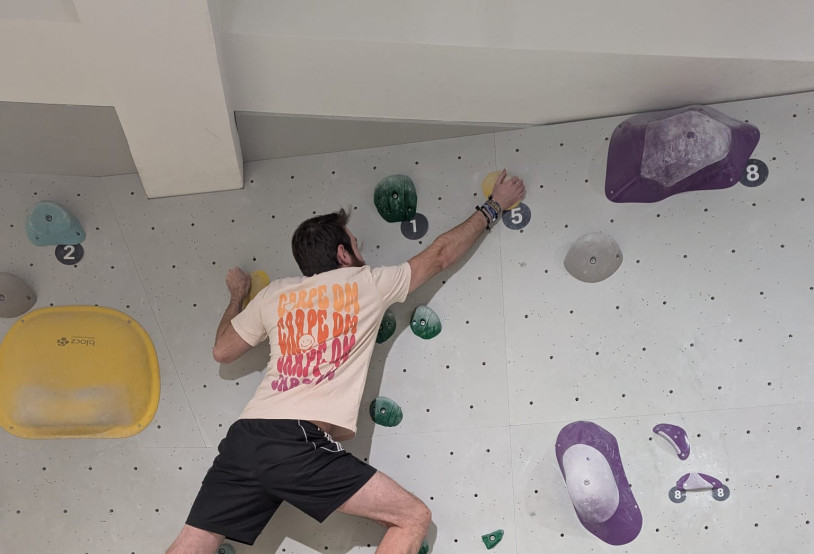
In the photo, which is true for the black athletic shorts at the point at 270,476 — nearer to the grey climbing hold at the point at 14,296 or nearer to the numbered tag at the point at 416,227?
the numbered tag at the point at 416,227

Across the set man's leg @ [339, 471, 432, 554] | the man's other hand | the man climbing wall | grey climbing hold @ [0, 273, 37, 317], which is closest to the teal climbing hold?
grey climbing hold @ [0, 273, 37, 317]

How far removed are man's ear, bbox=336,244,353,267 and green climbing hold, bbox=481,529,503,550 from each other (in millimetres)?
954

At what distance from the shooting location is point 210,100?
2051mm

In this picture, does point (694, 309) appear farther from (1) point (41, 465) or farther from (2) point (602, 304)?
(1) point (41, 465)

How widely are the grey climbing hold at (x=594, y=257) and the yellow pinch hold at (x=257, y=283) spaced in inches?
39.6

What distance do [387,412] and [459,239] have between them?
606mm

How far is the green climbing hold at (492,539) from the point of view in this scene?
2.13 meters

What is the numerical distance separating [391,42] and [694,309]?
48.7 inches

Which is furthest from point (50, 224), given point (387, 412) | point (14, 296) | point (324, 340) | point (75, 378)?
point (387, 412)

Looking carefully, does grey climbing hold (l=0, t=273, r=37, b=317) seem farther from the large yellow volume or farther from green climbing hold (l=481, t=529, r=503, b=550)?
green climbing hold (l=481, t=529, r=503, b=550)

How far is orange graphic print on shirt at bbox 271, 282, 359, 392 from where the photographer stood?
200 cm

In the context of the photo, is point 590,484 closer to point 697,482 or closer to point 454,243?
point 697,482

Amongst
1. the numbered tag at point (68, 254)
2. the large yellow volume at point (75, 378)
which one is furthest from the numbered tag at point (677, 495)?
the numbered tag at point (68, 254)

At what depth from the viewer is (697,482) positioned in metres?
2.08
